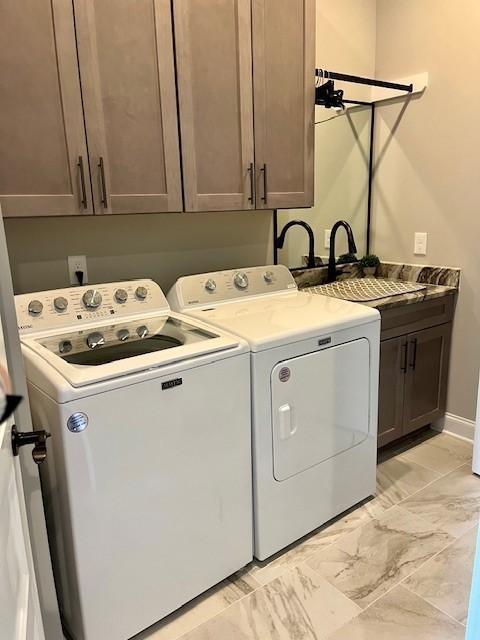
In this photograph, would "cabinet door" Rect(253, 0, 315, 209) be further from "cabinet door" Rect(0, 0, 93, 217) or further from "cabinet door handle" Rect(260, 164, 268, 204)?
"cabinet door" Rect(0, 0, 93, 217)

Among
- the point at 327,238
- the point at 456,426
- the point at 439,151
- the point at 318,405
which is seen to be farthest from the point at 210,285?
the point at 456,426

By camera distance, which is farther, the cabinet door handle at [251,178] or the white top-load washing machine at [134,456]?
the cabinet door handle at [251,178]

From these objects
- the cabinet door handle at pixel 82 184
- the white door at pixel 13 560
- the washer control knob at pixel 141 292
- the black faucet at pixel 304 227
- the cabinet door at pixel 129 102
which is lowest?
the white door at pixel 13 560

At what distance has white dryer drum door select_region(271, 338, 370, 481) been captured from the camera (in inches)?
71.3

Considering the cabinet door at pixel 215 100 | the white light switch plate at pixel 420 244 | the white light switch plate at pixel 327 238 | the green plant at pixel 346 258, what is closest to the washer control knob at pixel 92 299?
the cabinet door at pixel 215 100

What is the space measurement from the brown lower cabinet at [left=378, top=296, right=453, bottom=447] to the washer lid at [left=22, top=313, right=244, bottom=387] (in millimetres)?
1051

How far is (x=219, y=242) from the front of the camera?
244cm

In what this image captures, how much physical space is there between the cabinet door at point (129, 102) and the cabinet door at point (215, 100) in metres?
0.06

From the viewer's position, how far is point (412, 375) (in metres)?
2.59

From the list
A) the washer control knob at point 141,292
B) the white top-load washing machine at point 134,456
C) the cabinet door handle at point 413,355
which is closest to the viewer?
the white top-load washing machine at point 134,456

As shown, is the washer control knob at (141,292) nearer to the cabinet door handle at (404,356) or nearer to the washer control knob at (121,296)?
the washer control knob at (121,296)

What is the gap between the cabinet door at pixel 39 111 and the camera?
1503 millimetres

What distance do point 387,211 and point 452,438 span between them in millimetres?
1394

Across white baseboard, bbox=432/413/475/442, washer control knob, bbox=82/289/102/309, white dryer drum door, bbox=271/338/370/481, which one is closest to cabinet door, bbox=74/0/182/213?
washer control knob, bbox=82/289/102/309
